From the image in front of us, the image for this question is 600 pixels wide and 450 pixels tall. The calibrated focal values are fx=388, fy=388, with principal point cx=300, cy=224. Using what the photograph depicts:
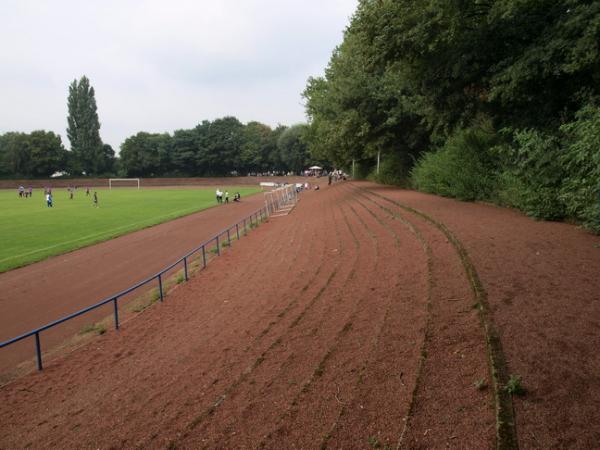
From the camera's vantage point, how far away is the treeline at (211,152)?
9794cm

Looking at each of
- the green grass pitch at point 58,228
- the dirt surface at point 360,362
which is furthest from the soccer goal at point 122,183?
the dirt surface at point 360,362

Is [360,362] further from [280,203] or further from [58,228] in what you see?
[280,203]

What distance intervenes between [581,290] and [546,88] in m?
10.9

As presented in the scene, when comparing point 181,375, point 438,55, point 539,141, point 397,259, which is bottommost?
point 181,375

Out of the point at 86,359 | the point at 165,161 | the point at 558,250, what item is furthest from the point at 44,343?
the point at 165,161

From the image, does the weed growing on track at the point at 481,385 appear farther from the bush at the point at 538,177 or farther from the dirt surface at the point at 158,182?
the dirt surface at the point at 158,182

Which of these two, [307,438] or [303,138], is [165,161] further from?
[307,438]

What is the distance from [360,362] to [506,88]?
12298mm

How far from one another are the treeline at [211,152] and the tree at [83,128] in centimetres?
684

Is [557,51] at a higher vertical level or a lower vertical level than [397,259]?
higher

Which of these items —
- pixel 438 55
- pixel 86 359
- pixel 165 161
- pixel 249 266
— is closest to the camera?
pixel 86 359

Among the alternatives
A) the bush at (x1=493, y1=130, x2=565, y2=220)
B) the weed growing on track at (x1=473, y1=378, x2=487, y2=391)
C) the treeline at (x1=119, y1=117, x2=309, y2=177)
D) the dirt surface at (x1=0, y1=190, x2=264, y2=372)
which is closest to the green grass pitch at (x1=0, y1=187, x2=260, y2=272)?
the dirt surface at (x1=0, y1=190, x2=264, y2=372)

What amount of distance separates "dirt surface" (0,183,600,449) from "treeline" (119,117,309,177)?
8913 centimetres

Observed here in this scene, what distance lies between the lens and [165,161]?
100875mm
